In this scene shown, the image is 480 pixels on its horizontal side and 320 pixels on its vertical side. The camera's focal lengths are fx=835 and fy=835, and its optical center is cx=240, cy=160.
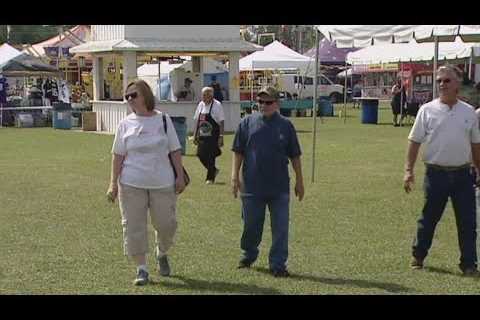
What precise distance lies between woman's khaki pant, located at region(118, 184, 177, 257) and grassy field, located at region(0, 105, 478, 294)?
38 cm

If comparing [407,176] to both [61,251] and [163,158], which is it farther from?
[61,251]

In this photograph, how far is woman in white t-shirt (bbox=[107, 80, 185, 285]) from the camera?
7.04 meters

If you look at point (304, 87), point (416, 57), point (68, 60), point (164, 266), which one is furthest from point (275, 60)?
point (164, 266)

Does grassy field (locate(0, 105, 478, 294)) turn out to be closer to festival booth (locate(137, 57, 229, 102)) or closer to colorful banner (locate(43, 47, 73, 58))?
festival booth (locate(137, 57, 229, 102))

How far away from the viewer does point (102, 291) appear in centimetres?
698

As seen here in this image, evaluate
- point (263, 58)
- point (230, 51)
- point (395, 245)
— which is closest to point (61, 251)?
point (395, 245)

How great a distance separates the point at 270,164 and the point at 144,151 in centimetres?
118

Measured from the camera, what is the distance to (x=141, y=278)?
720cm

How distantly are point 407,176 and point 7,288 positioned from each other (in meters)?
3.63

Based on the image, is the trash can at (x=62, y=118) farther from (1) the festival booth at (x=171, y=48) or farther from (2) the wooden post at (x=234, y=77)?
(2) the wooden post at (x=234, y=77)

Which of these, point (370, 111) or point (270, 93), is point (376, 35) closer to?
point (270, 93)

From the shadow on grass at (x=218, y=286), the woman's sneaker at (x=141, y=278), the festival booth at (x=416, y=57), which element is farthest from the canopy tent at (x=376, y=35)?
the woman's sneaker at (x=141, y=278)
